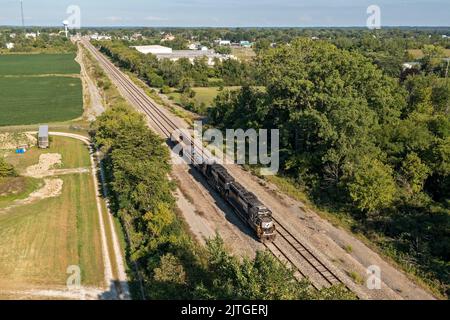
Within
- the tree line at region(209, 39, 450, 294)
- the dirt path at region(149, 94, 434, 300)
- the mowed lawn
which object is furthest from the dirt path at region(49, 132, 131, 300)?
the tree line at region(209, 39, 450, 294)

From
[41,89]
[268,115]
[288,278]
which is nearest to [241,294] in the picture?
[288,278]

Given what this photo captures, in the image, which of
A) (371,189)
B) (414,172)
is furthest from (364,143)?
(371,189)

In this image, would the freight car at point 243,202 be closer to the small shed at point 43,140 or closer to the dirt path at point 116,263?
the dirt path at point 116,263

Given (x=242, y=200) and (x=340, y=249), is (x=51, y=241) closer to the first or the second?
(x=242, y=200)

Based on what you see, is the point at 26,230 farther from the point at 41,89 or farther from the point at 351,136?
the point at 41,89

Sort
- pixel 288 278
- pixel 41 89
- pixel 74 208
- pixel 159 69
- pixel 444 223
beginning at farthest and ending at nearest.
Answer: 1. pixel 159 69
2. pixel 41 89
3. pixel 74 208
4. pixel 444 223
5. pixel 288 278

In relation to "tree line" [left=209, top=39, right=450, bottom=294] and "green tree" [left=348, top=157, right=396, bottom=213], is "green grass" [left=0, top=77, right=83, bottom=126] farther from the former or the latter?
"green tree" [left=348, top=157, right=396, bottom=213]
